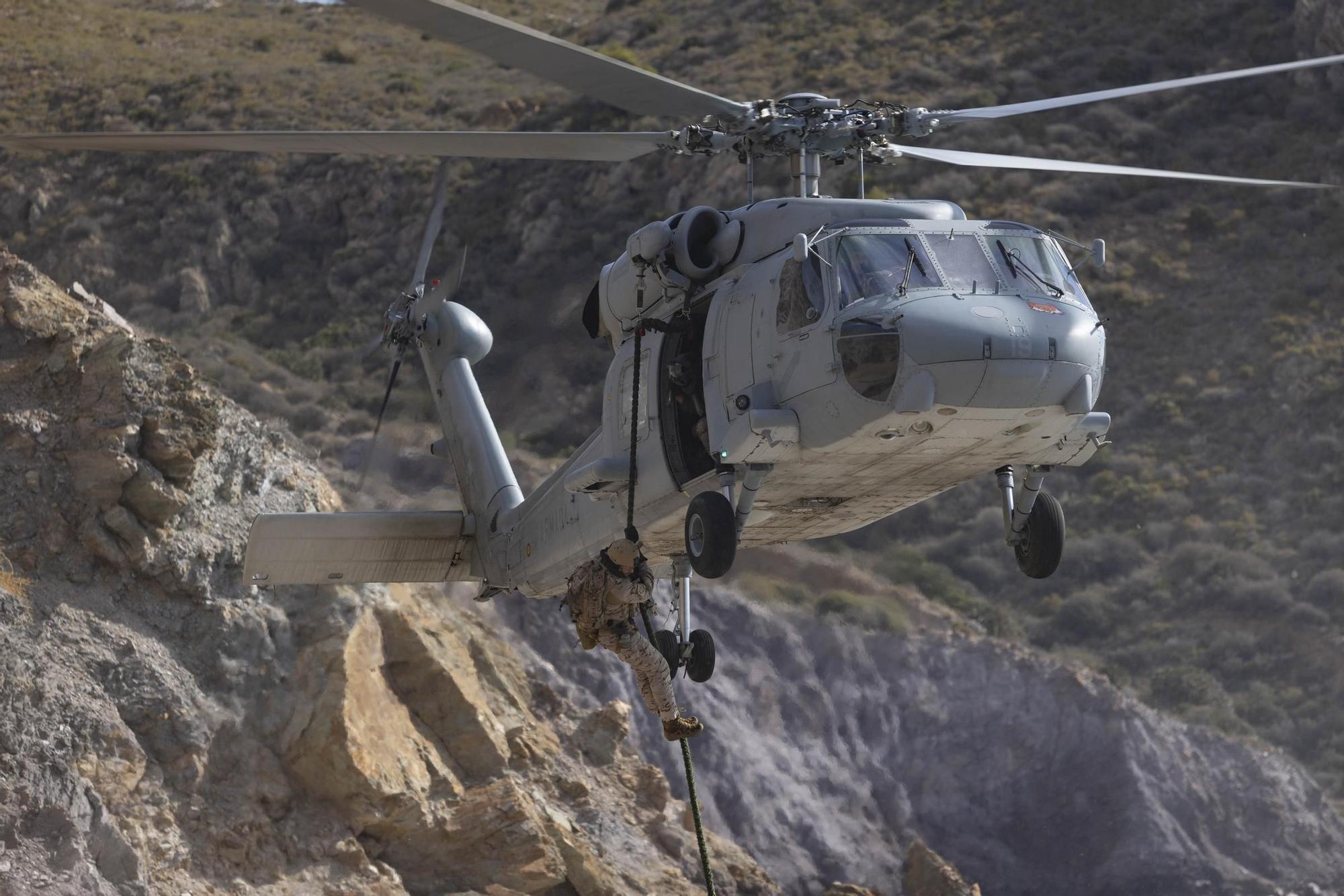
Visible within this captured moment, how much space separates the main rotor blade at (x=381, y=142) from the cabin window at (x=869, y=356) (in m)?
2.06

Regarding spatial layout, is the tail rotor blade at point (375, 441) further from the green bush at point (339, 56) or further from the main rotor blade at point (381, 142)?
the green bush at point (339, 56)

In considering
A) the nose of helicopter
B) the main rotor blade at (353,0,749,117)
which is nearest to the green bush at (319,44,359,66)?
the main rotor blade at (353,0,749,117)

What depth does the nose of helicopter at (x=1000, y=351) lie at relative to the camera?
401 inches

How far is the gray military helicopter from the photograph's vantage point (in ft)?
33.9

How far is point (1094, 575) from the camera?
32.1 meters

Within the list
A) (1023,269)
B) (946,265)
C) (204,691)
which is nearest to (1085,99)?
(1023,269)

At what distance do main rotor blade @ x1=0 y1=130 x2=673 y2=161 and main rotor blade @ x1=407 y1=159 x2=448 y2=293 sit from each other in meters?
1.99

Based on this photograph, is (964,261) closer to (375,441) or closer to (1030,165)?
(1030,165)

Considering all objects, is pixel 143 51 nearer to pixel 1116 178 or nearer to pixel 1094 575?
pixel 1116 178

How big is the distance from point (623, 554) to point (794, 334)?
1.89 metres

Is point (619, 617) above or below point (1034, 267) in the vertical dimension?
below

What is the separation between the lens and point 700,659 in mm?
12602

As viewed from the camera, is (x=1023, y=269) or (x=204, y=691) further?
(x=204, y=691)

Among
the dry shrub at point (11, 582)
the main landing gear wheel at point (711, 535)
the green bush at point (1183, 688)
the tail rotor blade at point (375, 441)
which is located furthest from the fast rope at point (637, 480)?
the green bush at point (1183, 688)
